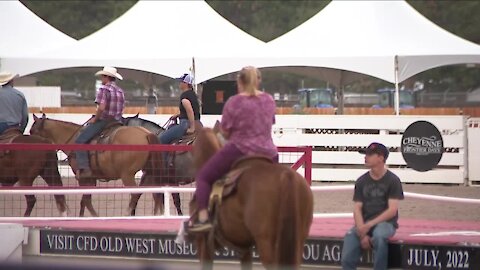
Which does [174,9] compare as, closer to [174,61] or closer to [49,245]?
[174,61]

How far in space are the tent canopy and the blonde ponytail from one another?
1454cm

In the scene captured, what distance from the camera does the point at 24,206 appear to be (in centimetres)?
1449

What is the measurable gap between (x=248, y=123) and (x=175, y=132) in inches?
252

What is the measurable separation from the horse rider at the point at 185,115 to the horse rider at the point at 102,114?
0.81m

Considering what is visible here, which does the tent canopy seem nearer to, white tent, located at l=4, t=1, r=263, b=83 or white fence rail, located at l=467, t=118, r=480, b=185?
white tent, located at l=4, t=1, r=263, b=83

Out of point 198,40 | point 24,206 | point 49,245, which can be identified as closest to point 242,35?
point 198,40

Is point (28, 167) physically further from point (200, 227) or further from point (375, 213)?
point (200, 227)

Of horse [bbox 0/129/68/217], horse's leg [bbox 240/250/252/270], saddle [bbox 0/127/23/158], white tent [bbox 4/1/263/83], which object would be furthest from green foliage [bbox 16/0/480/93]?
horse's leg [bbox 240/250/252/270]

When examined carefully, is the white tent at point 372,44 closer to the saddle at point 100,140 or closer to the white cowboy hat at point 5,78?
the white cowboy hat at point 5,78

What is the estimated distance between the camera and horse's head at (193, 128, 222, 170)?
8.23m

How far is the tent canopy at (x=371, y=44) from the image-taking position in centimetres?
2223

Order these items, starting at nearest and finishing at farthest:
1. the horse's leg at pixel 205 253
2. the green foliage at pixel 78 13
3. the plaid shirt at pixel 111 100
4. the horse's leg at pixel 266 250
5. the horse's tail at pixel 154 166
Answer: the horse's leg at pixel 266 250 < the horse's leg at pixel 205 253 < the horse's tail at pixel 154 166 < the plaid shirt at pixel 111 100 < the green foliage at pixel 78 13

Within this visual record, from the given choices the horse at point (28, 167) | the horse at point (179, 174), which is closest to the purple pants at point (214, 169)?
the horse at point (179, 174)

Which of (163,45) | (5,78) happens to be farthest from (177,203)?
(163,45)
